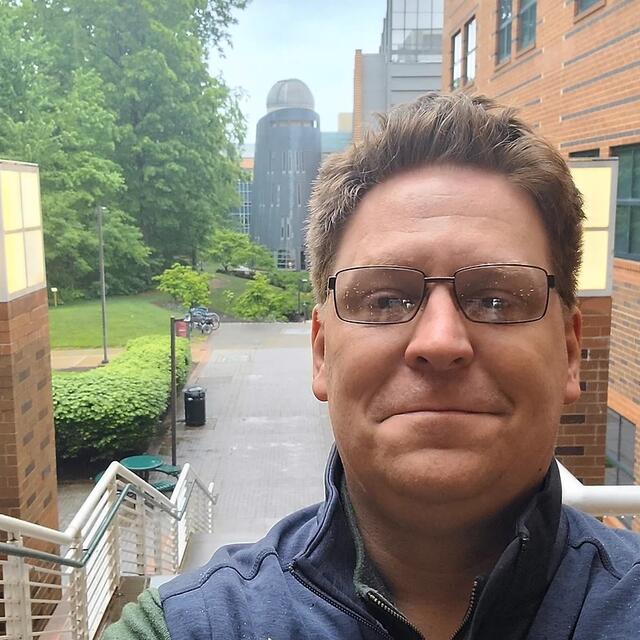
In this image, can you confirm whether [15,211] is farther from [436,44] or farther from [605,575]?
[436,44]

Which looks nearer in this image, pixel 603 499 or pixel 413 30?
pixel 603 499

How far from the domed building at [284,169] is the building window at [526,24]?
1106 inches

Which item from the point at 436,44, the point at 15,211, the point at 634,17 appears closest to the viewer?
the point at 15,211

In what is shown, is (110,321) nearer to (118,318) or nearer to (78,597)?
(118,318)

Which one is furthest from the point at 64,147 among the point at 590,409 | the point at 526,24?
the point at 590,409

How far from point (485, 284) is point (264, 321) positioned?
25.5 meters

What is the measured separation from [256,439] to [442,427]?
11709 mm

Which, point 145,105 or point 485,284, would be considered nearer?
point 485,284

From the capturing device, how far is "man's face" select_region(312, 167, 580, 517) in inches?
35.6

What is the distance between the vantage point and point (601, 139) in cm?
684

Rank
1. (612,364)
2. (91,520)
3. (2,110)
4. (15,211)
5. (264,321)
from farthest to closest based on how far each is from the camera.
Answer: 1. (264,321)
2. (2,110)
3. (612,364)
4. (15,211)
5. (91,520)

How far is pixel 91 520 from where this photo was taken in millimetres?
3879

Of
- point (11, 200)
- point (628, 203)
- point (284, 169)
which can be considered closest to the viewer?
point (11, 200)

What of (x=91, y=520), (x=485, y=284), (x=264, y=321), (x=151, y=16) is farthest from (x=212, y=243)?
(x=485, y=284)
